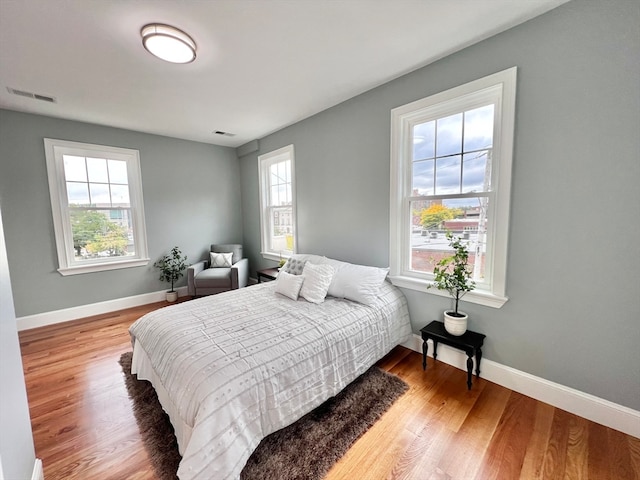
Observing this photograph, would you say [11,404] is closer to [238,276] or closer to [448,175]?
[238,276]

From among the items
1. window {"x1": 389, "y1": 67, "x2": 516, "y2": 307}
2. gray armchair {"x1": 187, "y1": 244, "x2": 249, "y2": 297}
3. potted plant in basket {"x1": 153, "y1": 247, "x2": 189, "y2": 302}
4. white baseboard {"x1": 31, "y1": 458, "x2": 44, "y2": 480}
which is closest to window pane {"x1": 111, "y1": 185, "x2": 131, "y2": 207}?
potted plant in basket {"x1": 153, "y1": 247, "x2": 189, "y2": 302}

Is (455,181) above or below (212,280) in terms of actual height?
above

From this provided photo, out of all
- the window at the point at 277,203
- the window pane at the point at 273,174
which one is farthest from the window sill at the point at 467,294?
the window pane at the point at 273,174

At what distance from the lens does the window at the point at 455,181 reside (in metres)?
1.91

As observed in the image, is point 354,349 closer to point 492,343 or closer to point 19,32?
point 492,343

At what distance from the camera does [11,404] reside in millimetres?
1106

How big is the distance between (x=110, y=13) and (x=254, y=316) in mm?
2186

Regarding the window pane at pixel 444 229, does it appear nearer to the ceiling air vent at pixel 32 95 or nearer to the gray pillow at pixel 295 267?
the gray pillow at pixel 295 267

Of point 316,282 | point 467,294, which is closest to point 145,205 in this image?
point 316,282

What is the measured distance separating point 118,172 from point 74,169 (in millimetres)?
461

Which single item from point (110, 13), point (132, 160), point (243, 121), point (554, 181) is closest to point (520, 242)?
point (554, 181)

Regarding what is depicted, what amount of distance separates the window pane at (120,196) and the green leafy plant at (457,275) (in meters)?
4.25

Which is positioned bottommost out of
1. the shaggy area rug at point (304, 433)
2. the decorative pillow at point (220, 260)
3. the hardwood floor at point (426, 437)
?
the hardwood floor at point (426, 437)

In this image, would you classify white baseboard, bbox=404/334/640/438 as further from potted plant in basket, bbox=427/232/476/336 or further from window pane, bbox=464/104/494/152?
window pane, bbox=464/104/494/152
